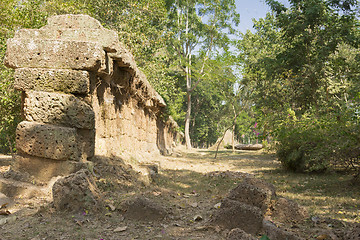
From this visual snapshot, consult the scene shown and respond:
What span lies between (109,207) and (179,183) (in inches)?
136

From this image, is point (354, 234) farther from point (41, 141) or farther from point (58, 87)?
point (58, 87)

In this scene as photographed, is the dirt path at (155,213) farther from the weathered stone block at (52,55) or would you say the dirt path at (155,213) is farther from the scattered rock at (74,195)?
the weathered stone block at (52,55)

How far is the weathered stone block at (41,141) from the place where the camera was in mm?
4586

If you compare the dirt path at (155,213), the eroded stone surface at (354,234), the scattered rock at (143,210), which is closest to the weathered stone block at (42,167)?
the dirt path at (155,213)

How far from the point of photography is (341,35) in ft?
35.0

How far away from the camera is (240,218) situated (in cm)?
343

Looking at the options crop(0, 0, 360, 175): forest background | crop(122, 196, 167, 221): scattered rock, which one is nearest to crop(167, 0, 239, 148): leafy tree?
crop(0, 0, 360, 175): forest background

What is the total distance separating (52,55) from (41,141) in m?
1.57

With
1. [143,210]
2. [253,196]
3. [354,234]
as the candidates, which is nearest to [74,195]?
[143,210]

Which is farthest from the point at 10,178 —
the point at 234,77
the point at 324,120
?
the point at 234,77

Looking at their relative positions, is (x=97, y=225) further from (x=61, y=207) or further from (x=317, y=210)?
(x=317, y=210)

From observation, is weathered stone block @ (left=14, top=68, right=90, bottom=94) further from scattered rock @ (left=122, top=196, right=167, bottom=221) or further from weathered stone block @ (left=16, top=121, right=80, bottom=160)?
scattered rock @ (left=122, top=196, right=167, bottom=221)

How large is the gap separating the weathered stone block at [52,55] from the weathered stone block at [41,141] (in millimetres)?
1152

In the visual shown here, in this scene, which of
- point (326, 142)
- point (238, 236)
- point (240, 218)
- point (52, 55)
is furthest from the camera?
point (326, 142)
